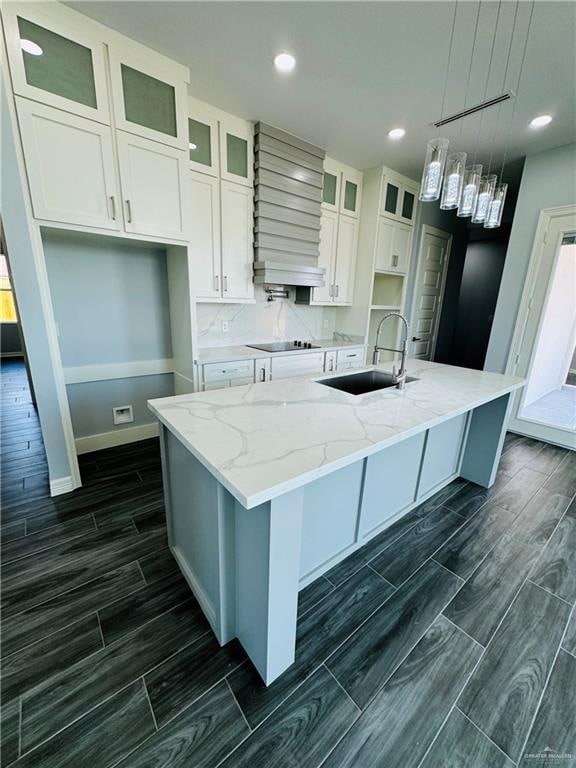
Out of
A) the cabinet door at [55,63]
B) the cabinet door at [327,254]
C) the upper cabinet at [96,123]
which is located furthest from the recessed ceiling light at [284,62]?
the cabinet door at [327,254]

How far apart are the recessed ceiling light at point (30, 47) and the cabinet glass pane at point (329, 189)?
2.46m

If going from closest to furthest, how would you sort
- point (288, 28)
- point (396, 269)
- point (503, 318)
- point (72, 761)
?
1. point (72, 761)
2. point (288, 28)
3. point (503, 318)
4. point (396, 269)

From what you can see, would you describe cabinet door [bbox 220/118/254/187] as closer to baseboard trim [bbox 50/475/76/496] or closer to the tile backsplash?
the tile backsplash

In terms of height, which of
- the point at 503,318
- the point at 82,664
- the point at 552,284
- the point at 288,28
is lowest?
the point at 82,664

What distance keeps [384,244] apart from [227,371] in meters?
2.55

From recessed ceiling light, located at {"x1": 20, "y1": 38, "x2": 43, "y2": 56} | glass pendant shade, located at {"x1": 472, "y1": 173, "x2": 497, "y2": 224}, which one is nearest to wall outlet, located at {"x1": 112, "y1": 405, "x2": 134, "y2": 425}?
recessed ceiling light, located at {"x1": 20, "y1": 38, "x2": 43, "y2": 56}

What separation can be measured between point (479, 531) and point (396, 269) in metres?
3.20

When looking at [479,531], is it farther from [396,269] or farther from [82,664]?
[396,269]

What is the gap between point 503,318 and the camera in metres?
3.52

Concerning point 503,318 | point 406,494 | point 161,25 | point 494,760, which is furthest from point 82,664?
point 503,318

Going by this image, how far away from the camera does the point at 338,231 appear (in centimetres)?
364

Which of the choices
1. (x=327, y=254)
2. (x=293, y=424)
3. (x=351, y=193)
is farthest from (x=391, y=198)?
(x=293, y=424)

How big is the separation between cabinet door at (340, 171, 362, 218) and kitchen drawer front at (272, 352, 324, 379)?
1.75 meters

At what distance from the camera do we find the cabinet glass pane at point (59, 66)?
1692mm
